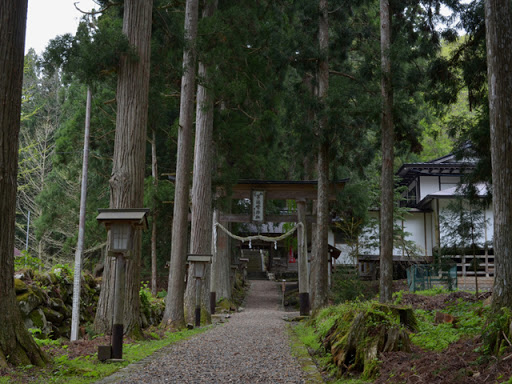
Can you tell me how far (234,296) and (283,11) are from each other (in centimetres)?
1319

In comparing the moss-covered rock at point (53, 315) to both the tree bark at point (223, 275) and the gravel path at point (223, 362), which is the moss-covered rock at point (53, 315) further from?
the tree bark at point (223, 275)

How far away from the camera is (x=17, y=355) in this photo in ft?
16.4

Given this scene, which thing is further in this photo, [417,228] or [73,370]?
[417,228]

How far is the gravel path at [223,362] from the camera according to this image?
5699mm

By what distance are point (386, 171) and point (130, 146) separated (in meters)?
6.45

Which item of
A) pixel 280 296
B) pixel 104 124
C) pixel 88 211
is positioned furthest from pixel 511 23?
pixel 280 296

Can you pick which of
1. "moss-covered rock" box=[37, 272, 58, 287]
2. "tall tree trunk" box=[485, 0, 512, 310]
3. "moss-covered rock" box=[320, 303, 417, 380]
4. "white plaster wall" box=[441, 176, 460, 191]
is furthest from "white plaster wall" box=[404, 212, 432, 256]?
"moss-covered rock" box=[320, 303, 417, 380]

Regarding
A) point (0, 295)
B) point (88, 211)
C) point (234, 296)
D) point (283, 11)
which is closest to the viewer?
point (0, 295)

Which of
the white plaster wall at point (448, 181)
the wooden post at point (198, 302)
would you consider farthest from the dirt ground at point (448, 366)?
the white plaster wall at point (448, 181)

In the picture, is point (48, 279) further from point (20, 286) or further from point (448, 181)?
point (448, 181)

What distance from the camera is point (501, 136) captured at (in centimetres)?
571

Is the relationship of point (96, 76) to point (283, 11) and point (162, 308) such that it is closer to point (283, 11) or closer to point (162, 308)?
point (162, 308)

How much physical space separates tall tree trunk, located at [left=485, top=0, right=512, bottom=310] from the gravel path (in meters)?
→ 2.36

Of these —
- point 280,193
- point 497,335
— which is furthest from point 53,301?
point 280,193
